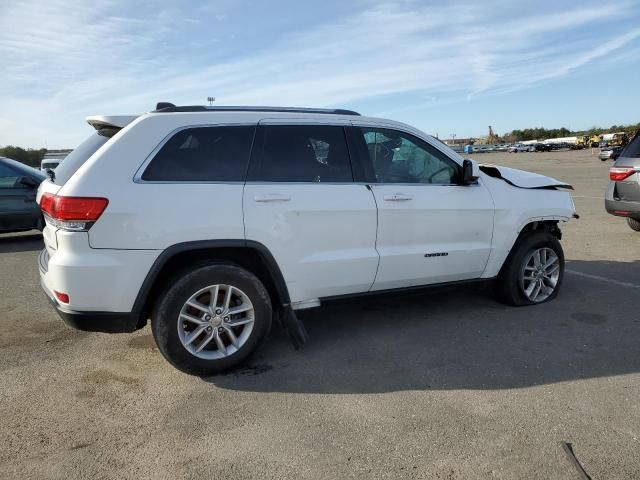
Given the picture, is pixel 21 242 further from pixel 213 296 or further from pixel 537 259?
pixel 537 259

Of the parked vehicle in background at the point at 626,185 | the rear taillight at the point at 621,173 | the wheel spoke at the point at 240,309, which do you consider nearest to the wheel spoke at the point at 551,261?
the wheel spoke at the point at 240,309

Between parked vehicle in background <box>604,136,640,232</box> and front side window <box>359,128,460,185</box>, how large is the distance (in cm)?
477

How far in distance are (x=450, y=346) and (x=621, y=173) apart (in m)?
5.61

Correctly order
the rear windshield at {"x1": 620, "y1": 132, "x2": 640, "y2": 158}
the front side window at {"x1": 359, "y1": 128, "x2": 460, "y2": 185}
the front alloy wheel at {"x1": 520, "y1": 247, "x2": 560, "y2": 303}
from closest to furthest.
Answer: the front side window at {"x1": 359, "y1": 128, "x2": 460, "y2": 185}, the front alloy wheel at {"x1": 520, "y1": 247, "x2": 560, "y2": 303}, the rear windshield at {"x1": 620, "y1": 132, "x2": 640, "y2": 158}

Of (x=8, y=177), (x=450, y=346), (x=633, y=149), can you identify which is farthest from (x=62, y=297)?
(x=633, y=149)

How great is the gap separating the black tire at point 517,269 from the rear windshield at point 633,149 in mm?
3921

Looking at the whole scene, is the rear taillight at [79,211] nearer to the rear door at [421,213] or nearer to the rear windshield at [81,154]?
the rear windshield at [81,154]

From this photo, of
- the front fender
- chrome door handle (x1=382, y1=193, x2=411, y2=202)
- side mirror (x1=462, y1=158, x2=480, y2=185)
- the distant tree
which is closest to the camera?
chrome door handle (x1=382, y1=193, x2=411, y2=202)

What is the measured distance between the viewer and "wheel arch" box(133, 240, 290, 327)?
3482mm

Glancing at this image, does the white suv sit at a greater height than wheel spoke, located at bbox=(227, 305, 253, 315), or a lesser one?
greater

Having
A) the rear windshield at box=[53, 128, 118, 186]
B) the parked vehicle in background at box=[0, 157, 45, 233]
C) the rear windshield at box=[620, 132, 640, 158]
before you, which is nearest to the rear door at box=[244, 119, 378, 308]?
the rear windshield at box=[53, 128, 118, 186]

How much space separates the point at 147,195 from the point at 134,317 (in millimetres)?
833

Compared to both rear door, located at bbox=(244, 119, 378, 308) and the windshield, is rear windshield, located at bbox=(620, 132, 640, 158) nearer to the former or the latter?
rear door, located at bbox=(244, 119, 378, 308)

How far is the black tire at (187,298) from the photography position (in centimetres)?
Result: 352
